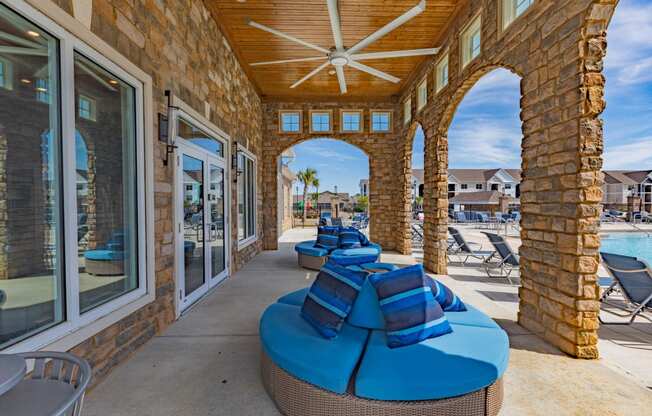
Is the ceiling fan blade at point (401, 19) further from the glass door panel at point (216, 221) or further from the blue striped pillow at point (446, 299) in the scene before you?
the blue striped pillow at point (446, 299)

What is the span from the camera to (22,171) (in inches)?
75.7

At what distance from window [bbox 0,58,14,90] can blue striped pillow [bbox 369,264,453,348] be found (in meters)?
2.65

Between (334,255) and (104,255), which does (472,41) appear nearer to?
(334,255)

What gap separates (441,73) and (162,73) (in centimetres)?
481

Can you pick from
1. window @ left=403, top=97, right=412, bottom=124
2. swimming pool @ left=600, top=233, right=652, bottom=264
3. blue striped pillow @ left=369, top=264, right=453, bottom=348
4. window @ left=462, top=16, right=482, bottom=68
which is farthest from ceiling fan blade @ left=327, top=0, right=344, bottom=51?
swimming pool @ left=600, top=233, right=652, bottom=264

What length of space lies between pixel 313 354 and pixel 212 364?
117 cm

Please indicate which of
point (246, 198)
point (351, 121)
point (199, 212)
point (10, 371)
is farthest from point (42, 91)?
point (351, 121)

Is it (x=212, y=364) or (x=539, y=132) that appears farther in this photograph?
(x=539, y=132)

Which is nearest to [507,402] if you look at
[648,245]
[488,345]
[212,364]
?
[488,345]

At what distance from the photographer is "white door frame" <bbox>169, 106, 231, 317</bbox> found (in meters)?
3.65

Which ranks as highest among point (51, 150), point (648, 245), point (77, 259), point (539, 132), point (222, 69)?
point (222, 69)

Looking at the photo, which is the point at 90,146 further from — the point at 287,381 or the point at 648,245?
the point at 648,245

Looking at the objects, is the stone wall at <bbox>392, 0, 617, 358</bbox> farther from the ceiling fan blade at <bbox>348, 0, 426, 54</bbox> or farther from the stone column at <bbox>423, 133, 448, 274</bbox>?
the stone column at <bbox>423, 133, 448, 274</bbox>

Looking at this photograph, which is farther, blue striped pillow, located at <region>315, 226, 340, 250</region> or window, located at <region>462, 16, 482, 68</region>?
blue striped pillow, located at <region>315, 226, 340, 250</region>
